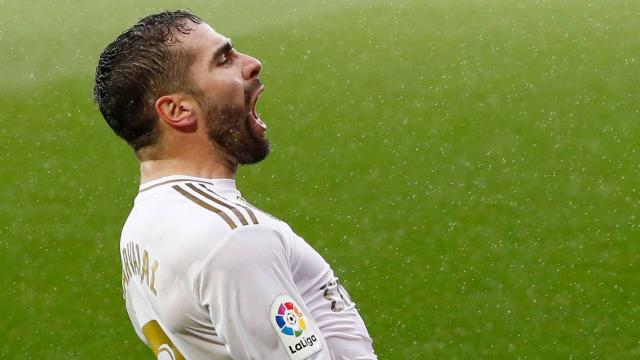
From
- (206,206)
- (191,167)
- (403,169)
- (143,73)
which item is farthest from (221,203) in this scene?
(403,169)

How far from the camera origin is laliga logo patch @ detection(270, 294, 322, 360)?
106 cm

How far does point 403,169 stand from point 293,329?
521cm

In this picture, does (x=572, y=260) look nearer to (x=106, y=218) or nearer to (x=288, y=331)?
(x=106, y=218)

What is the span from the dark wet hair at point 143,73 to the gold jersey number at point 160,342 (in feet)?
0.82

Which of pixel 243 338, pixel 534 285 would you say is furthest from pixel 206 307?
pixel 534 285

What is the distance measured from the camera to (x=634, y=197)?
6047mm

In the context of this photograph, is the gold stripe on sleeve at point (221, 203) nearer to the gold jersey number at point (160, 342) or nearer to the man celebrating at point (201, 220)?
the man celebrating at point (201, 220)

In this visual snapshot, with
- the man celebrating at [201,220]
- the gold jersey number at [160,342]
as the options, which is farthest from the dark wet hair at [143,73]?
the gold jersey number at [160,342]

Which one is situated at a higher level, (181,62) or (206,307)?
(181,62)

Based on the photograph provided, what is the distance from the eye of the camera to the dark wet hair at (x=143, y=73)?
1204mm

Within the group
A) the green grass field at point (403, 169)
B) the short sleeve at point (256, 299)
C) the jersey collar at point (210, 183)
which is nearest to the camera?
the short sleeve at point (256, 299)

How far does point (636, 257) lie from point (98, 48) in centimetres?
421

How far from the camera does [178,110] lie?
1.20 meters

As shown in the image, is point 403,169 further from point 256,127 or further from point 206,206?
point 206,206
